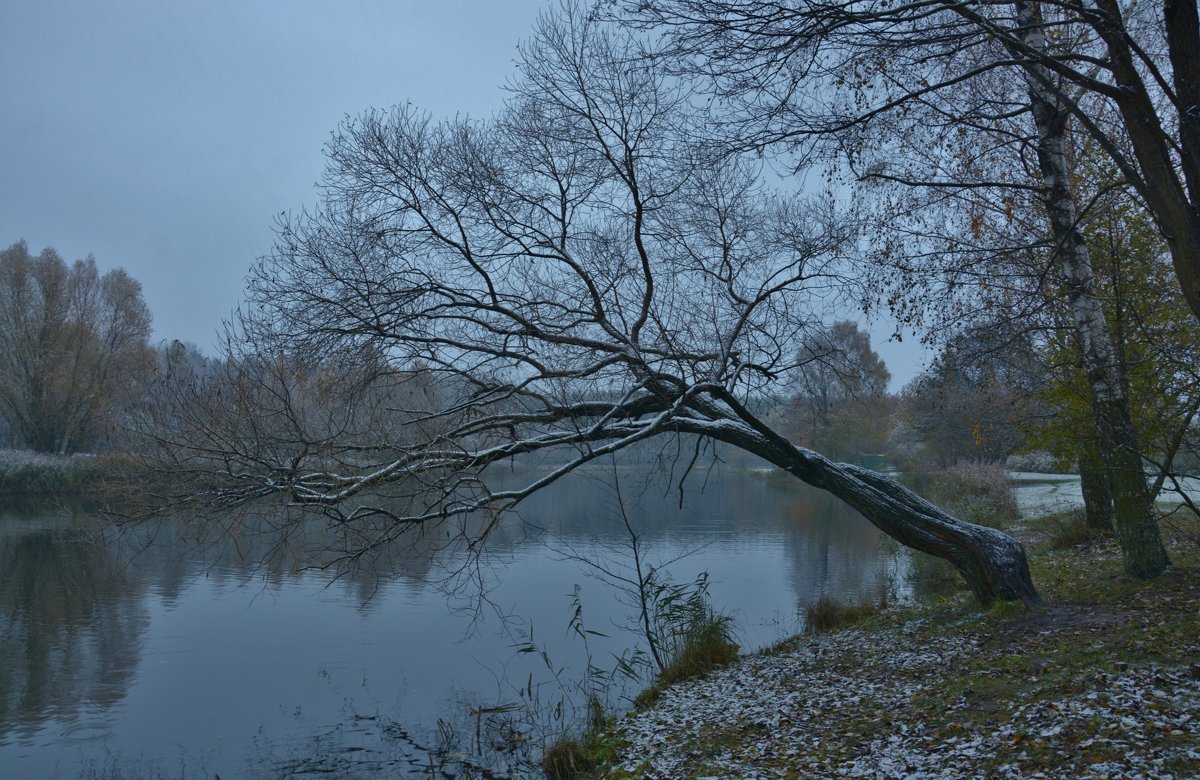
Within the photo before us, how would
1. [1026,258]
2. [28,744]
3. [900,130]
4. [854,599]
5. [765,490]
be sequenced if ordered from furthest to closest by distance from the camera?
[765,490]
[854,599]
[1026,258]
[28,744]
[900,130]

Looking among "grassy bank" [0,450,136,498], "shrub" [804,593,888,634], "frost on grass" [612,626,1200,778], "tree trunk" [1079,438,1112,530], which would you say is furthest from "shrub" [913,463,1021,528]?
"grassy bank" [0,450,136,498]

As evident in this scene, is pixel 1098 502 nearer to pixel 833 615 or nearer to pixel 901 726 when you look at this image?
pixel 833 615

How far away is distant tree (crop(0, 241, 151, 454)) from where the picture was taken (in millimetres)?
38500

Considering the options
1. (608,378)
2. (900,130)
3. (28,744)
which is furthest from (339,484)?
(900,130)

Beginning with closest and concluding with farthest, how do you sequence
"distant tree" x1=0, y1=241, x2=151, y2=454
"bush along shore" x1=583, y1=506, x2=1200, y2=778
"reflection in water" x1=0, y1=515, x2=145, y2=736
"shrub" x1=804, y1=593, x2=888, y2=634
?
"bush along shore" x1=583, y1=506, x2=1200, y2=778, "reflection in water" x1=0, y1=515, x2=145, y2=736, "shrub" x1=804, y1=593, x2=888, y2=634, "distant tree" x1=0, y1=241, x2=151, y2=454

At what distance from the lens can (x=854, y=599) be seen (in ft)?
51.0

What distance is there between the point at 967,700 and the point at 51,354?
43401 mm

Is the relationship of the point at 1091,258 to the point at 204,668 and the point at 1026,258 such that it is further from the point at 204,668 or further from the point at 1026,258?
the point at 204,668

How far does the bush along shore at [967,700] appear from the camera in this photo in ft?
16.7

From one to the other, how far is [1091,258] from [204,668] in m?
13.8

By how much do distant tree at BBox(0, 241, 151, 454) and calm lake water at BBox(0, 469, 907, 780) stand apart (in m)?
17.4

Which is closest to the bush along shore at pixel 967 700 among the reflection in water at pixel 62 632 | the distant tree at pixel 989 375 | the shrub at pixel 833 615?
the shrub at pixel 833 615

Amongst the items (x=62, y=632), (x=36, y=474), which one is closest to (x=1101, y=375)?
(x=62, y=632)

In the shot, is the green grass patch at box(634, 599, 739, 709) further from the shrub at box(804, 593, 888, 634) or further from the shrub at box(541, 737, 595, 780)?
the shrub at box(804, 593, 888, 634)
